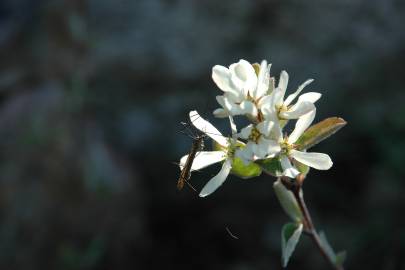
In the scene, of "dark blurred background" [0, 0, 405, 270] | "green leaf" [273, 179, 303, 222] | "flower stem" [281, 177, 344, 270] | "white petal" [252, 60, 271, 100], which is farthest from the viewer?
"dark blurred background" [0, 0, 405, 270]

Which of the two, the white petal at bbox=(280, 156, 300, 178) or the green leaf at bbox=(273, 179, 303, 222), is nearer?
the white petal at bbox=(280, 156, 300, 178)

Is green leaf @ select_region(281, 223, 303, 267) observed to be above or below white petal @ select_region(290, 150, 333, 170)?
below

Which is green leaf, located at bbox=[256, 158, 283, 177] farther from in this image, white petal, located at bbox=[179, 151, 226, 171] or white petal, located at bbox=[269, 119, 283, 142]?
white petal, located at bbox=[179, 151, 226, 171]

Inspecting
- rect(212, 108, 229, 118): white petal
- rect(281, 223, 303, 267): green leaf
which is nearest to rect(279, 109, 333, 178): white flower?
rect(212, 108, 229, 118): white petal

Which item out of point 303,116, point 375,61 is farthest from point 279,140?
point 375,61

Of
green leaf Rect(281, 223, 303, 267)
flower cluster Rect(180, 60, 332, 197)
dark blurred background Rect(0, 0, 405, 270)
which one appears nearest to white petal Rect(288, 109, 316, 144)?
flower cluster Rect(180, 60, 332, 197)

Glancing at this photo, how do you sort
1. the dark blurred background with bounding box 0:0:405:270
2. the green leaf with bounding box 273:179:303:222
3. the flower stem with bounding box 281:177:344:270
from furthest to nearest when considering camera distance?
the dark blurred background with bounding box 0:0:405:270 → the green leaf with bounding box 273:179:303:222 → the flower stem with bounding box 281:177:344:270

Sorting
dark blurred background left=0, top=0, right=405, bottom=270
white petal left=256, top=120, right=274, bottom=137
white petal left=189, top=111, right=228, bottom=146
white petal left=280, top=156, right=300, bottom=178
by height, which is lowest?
dark blurred background left=0, top=0, right=405, bottom=270
